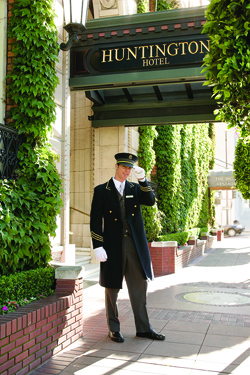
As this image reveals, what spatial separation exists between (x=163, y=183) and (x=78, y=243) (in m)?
3.91

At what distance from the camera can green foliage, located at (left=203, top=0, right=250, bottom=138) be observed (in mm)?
2600

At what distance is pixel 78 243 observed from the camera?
1098 centimetres

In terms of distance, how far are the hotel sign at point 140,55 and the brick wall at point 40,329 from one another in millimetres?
5056

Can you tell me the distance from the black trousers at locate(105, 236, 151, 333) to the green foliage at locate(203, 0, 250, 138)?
7.37 feet

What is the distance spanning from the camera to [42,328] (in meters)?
3.74

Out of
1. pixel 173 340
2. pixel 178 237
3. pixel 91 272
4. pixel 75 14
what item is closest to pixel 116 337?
pixel 173 340

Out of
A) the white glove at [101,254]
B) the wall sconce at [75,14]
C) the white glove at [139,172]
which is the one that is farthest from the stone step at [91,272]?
the wall sconce at [75,14]

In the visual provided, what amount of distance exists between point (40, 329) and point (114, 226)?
1416mm

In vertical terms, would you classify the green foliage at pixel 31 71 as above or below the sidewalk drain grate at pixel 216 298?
above

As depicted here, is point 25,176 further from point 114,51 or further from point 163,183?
point 163,183

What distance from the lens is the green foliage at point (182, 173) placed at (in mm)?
13125

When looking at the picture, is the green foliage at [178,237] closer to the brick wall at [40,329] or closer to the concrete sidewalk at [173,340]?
the concrete sidewalk at [173,340]

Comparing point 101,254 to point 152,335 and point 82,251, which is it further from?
point 82,251

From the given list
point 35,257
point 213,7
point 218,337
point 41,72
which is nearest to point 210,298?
point 218,337
